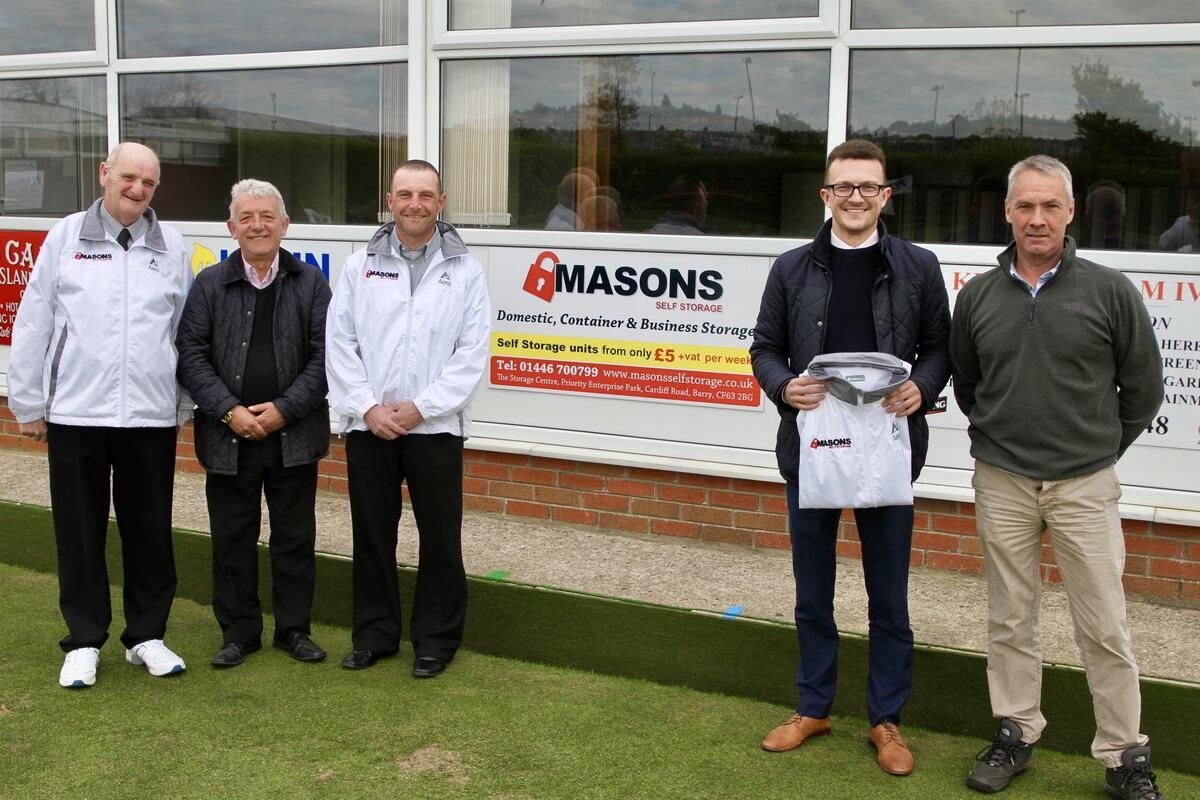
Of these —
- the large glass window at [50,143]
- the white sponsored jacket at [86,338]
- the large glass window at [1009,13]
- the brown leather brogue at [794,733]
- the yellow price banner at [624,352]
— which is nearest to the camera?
the brown leather brogue at [794,733]

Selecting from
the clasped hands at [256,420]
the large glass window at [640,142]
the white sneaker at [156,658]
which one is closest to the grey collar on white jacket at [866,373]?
the clasped hands at [256,420]

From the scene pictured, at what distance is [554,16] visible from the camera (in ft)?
20.7

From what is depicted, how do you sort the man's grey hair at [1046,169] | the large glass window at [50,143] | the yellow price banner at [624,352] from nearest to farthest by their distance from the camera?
the man's grey hair at [1046,169] → the yellow price banner at [624,352] → the large glass window at [50,143]

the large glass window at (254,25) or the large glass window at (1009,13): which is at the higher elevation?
the large glass window at (254,25)

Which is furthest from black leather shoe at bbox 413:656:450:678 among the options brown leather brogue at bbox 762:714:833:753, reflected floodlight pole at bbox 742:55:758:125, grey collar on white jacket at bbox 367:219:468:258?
reflected floodlight pole at bbox 742:55:758:125

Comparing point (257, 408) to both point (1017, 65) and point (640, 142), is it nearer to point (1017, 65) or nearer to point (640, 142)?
point (640, 142)

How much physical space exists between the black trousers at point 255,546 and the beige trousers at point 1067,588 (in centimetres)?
251

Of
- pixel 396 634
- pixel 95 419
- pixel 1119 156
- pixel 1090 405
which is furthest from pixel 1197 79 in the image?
pixel 95 419

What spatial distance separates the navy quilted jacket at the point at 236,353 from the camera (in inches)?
181

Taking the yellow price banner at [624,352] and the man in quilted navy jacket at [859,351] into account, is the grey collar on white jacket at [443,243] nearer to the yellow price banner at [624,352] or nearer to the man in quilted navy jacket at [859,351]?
the man in quilted navy jacket at [859,351]

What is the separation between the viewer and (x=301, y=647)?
4777mm

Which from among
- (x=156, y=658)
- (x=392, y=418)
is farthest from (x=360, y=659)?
(x=392, y=418)

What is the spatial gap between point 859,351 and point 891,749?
1.22 metres

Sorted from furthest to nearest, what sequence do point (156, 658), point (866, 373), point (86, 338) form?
point (156, 658)
point (86, 338)
point (866, 373)
